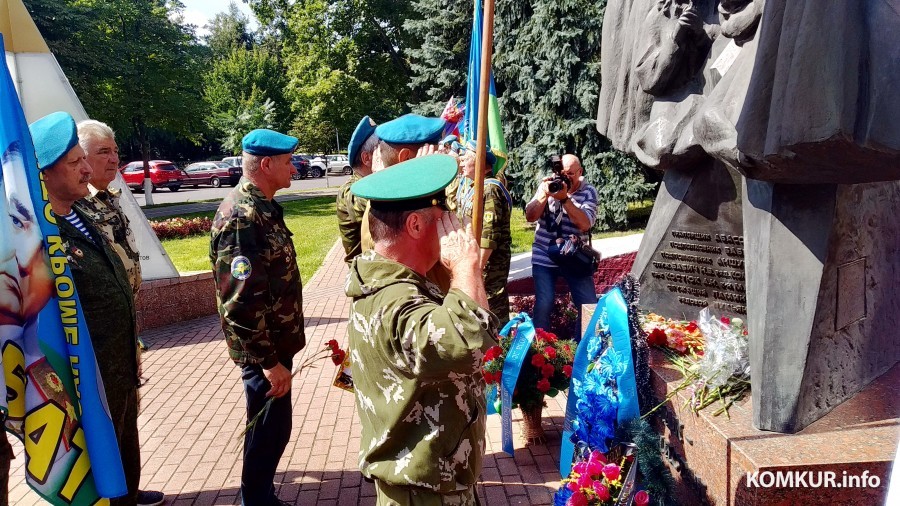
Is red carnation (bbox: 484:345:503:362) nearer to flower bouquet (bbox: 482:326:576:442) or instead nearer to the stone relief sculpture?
flower bouquet (bbox: 482:326:576:442)

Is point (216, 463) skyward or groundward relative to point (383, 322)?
groundward

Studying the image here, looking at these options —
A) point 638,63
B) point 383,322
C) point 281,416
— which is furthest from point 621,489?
point 638,63

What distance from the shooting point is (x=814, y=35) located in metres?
2.25

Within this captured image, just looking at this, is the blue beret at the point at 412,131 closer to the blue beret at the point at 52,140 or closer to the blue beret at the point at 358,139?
the blue beret at the point at 358,139

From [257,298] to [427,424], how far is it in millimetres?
1445

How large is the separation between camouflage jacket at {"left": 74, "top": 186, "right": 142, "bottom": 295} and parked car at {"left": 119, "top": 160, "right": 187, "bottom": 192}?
28160mm

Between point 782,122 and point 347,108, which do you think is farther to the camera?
point 347,108

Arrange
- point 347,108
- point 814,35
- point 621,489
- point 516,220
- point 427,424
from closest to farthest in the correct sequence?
point 427,424 < point 814,35 < point 621,489 < point 516,220 < point 347,108

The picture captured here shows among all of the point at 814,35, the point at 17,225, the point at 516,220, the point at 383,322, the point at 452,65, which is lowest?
the point at 516,220

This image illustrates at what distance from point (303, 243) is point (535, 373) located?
35.0ft

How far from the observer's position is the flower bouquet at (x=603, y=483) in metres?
2.64

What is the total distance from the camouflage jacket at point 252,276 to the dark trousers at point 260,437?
152 mm

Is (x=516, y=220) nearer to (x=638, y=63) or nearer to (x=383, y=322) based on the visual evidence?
(x=638, y=63)

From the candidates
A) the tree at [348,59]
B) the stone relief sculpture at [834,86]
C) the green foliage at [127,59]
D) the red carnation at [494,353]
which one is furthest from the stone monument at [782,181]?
the tree at [348,59]
